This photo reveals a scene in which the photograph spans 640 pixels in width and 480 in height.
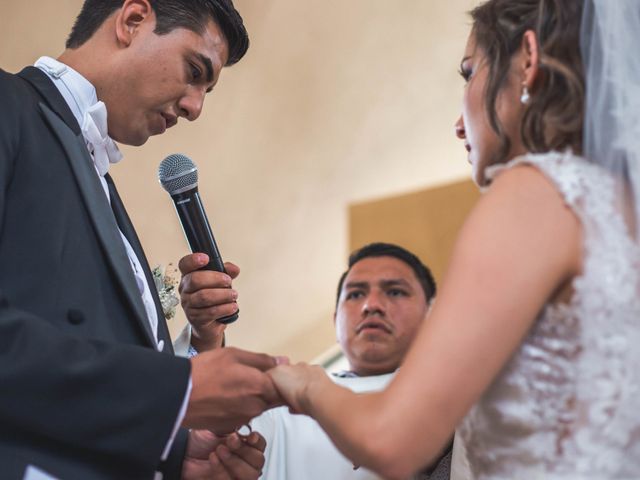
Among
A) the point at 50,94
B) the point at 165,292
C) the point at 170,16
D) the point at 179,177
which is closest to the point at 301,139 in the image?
the point at 165,292

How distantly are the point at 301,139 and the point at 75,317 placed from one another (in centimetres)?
451

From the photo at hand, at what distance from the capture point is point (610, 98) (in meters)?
1.73

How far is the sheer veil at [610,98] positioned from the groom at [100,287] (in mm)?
810

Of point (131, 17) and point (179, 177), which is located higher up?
point (131, 17)

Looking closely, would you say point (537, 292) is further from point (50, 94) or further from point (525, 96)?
point (50, 94)

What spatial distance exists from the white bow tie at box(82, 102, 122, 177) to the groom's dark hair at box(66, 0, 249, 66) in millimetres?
275

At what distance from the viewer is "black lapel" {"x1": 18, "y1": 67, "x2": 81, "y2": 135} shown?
2104 millimetres

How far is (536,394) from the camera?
1.62 metres

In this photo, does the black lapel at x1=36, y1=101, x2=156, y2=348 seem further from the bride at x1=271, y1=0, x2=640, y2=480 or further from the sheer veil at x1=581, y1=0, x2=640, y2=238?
the sheer veil at x1=581, y1=0, x2=640, y2=238

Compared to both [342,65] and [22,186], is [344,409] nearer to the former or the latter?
[22,186]

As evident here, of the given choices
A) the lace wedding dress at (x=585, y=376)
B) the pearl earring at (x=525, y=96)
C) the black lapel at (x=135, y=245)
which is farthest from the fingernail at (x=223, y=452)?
the pearl earring at (x=525, y=96)

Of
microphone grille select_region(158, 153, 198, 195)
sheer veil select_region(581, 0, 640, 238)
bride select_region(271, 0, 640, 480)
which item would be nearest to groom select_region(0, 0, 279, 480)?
microphone grille select_region(158, 153, 198, 195)

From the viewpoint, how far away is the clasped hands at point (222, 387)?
1903mm

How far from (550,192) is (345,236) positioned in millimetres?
5528
